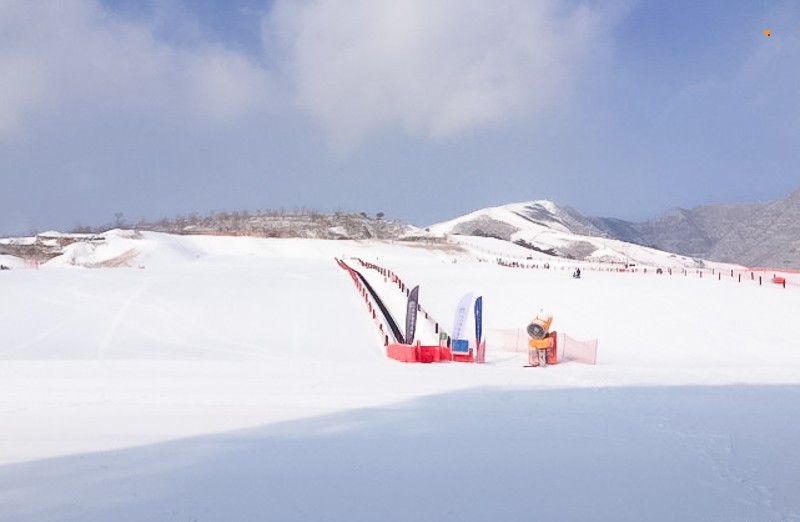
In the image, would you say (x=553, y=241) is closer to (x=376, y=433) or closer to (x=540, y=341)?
(x=540, y=341)

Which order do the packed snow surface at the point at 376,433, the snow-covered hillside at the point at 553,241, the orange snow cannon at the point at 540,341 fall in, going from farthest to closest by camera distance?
the snow-covered hillside at the point at 553,241 → the orange snow cannon at the point at 540,341 → the packed snow surface at the point at 376,433

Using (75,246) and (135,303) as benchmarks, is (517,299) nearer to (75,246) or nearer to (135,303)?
(135,303)

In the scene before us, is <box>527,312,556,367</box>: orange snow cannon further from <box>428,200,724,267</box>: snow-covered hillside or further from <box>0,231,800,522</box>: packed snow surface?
<box>428,200,724,267</box>: snow-covered hillside

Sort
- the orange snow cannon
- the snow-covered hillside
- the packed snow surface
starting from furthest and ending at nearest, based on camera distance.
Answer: the snow-covered hillside < the orange snow cannon < the packed snow surface

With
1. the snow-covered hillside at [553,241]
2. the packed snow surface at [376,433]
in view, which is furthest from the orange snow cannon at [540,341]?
the snow-covered hillside at [553,241]

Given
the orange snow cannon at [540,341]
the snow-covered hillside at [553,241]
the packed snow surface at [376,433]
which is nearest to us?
the packed snow surface at [376,433]

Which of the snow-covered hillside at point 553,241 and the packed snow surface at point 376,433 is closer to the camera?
the packed snow surface at point 376,433

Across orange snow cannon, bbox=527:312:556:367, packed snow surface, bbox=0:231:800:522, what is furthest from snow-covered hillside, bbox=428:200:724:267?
packed snow surface, bbox=0:231:800:522

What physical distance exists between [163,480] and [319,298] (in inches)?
897

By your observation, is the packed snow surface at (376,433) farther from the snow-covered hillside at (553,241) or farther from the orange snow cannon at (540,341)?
the snow-covered hillside at (553,241)

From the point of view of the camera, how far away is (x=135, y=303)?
2573 cm

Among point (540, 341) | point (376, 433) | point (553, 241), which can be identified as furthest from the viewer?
point (553, 241)

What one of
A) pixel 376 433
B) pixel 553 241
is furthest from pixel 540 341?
pixel 553 241

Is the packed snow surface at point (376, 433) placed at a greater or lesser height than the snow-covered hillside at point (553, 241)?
lesser
